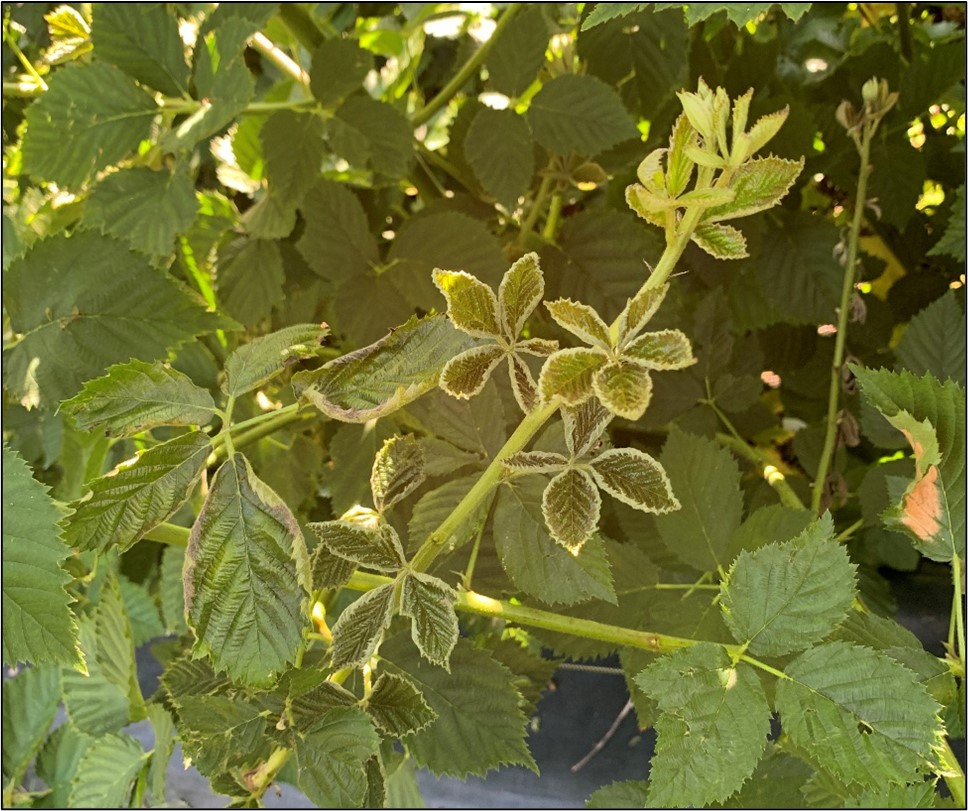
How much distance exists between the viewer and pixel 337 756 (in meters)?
0.36

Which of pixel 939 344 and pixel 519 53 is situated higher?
pixel 519 53

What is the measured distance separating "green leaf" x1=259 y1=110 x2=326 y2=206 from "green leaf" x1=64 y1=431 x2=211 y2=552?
0.30m

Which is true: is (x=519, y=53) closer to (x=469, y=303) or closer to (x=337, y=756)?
(x=469, y=303)

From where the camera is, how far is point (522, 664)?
1.76 ft

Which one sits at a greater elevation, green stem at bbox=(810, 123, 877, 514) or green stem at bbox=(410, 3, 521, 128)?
green stem at bbox=(410, 3, 521, 128)

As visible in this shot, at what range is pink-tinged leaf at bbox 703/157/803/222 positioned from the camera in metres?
0.25

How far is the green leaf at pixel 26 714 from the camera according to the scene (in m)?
0.66

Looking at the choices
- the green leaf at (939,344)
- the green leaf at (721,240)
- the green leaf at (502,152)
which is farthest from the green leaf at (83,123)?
the green leaf at (939,344)

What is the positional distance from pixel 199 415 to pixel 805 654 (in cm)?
28

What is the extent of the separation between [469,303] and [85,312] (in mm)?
292

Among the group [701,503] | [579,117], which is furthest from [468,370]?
[579,117]

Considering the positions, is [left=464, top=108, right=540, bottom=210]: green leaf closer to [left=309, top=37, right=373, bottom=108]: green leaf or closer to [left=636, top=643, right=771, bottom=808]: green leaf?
[left=309, top=37, right=373, bottom=108]: green leaf

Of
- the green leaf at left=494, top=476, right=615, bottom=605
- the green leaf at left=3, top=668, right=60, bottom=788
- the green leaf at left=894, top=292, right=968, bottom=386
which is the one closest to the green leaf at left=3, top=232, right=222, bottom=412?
the green leaf at left=494, top=476, right=615, bottom=605

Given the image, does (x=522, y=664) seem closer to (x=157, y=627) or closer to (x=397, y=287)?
(x=397, y=287)
